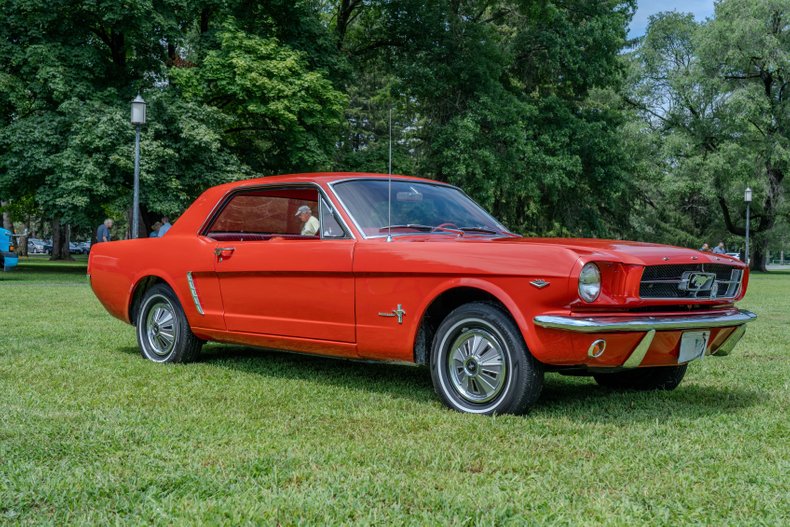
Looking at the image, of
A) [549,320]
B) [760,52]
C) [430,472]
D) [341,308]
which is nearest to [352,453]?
[430,472]

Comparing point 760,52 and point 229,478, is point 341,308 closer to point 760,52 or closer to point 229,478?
point 229,478

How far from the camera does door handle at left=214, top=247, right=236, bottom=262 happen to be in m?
6.62

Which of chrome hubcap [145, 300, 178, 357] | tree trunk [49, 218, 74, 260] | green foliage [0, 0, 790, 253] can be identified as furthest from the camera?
tree trunk [49, 218, 74, 260]

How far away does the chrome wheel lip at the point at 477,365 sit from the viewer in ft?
16.5

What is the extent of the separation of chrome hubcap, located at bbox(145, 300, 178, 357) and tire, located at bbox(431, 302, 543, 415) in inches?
115

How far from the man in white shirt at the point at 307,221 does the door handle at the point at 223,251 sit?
61 centimetres

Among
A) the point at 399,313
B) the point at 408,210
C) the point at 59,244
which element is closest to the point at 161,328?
the point at 408,210

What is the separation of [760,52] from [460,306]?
148 ft

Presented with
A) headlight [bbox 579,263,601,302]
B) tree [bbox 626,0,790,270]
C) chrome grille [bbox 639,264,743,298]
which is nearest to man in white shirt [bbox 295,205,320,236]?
headlight [bbox 579,263,601,302]

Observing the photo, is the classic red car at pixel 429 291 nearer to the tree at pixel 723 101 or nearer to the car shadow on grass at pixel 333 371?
the car shadow on grass at pixel 333 371

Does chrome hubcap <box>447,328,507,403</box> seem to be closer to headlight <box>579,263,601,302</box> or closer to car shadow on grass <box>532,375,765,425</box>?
car shadow on grass <box>532,375,765,425</box>

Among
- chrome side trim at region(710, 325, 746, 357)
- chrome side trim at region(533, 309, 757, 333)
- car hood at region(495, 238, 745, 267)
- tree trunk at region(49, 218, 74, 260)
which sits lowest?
tree trunk at region(49, 218, 74, 260)

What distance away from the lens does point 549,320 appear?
469 centimetres

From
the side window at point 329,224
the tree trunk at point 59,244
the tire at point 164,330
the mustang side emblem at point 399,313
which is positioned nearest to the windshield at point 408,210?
the side window at point 329,224
